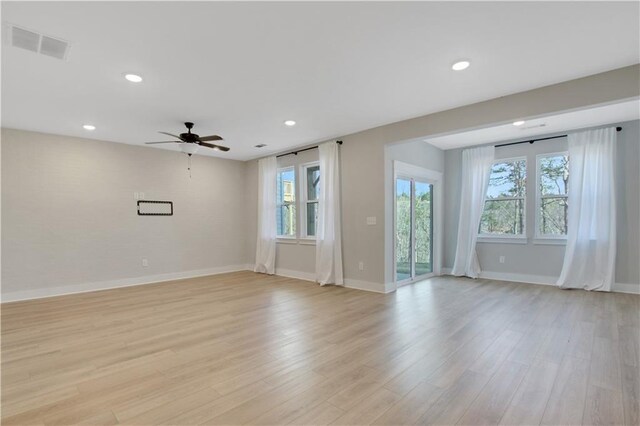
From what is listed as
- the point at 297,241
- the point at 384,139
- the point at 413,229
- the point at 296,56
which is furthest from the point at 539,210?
the point at 296,56

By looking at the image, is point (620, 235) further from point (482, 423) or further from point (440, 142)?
point (482, 423)

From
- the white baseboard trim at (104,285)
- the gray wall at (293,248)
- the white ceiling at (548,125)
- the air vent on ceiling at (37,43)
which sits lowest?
the white baseboard trim at (104,285)

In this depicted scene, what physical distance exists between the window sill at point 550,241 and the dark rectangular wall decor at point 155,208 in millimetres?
7287

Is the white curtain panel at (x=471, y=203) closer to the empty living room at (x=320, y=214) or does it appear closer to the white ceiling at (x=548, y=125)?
the empty living room at (x=320, y=214)

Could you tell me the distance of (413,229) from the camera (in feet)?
19.3

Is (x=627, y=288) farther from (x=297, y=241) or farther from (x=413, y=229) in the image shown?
(x=297, y=241)

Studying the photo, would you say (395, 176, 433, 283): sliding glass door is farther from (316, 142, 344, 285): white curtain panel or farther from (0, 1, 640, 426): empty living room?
(316, 142, 344, 285): white curtain panel

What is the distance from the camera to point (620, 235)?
488cm

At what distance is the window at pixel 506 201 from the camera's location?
595 cm

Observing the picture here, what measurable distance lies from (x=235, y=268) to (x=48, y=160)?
13.4 feet

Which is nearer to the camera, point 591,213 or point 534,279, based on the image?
point 591,213

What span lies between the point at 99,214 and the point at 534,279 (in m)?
8.15

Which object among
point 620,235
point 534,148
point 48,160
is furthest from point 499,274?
point 48,160

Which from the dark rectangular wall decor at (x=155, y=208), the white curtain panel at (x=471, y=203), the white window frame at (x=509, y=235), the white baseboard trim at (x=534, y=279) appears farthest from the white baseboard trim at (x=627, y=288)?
the dark rectangular wall decor at (x=155, y=208)
